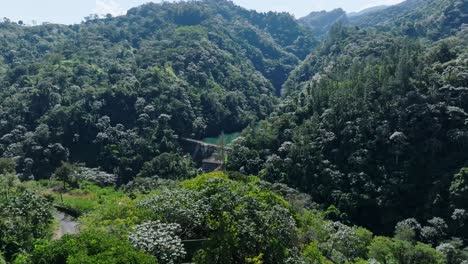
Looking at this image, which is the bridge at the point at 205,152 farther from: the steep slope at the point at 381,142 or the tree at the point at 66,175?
the tree at the point at 66,175

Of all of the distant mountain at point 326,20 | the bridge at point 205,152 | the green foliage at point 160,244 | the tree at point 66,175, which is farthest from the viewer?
the distant mountain at point 326,20

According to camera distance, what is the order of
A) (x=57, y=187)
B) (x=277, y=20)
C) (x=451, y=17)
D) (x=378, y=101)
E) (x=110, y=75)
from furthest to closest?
1. (x=277, y=20)
2. (x=451, y=17)
3. (x=110, y=75)
4. (x=378, y=101)
5. (x=57, y=187)

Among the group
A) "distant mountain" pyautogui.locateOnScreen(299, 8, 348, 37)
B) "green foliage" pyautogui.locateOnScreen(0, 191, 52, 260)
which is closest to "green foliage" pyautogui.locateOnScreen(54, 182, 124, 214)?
"green foliage" pyautogui.locateOnScreen(0, 191, 52, 260)

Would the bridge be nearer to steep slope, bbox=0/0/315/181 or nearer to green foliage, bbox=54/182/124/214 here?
steep slope, bbox=0/0/315/181

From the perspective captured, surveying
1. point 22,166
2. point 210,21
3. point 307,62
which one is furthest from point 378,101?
point 210,21

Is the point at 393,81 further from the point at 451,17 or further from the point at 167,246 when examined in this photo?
the point at 451,17

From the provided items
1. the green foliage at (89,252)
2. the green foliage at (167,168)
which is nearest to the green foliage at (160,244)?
the green foliage at (89,252)

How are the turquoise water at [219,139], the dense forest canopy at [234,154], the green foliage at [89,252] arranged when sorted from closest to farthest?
the green foliage at [89,252] → the dense forest canopy at [234,154] → the turquoise water at [219,139]
